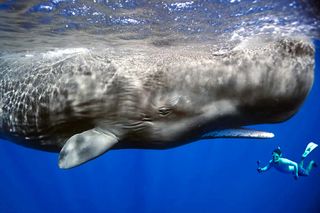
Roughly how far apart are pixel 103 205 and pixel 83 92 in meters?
34.8

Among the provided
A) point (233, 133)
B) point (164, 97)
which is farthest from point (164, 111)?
point (233, 133)

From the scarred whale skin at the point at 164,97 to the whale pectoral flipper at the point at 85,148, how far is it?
0.01 meters

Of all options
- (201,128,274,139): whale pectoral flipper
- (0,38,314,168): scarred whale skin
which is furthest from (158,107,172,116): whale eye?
(201,128,274,139): whale pectoral flipper

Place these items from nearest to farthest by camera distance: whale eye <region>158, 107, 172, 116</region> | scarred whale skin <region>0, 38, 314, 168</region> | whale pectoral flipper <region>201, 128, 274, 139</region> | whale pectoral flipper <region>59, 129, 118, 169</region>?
scarred whale skin <region>0, 38, 314, 168</region>
whale pectoral flipper <region>59, 129, 118, 169</region>
whale eye <region>158, 107, 172, 116</region>
whale pectoral flipper <region>201, 128, 274, 139</region>

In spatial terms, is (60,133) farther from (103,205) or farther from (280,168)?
(103,205)

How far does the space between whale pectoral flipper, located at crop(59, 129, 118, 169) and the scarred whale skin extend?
0.01m

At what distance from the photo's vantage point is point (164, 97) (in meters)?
3.61

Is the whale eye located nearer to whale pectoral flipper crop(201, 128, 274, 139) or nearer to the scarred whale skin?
the scarred whale skin

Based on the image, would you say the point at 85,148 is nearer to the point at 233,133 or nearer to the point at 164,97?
the point at 164,97

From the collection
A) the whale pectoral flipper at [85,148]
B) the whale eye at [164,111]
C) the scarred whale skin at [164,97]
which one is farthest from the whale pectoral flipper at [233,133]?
the whale pectoral flipper at [85,148]

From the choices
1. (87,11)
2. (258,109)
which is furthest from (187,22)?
(258,109)

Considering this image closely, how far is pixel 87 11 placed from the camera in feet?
22.8

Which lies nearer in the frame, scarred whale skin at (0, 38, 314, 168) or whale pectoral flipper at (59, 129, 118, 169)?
scarred whale skin at (0, 38, 314, 168)

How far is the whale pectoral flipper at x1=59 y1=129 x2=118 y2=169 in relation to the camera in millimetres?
3422
